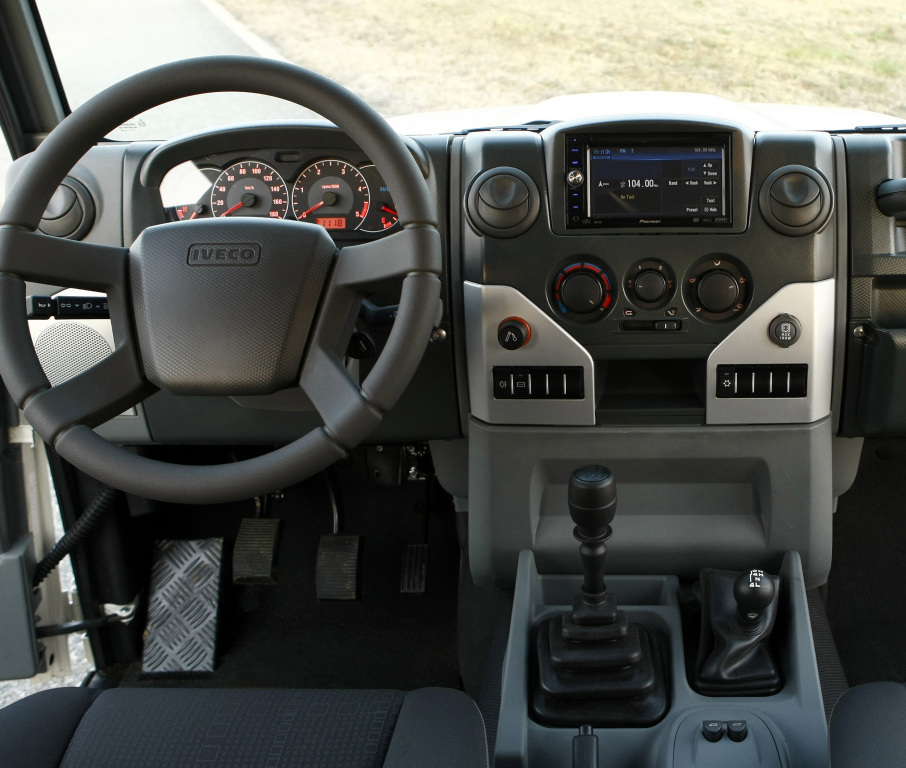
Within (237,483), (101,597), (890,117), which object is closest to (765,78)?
(890,117)

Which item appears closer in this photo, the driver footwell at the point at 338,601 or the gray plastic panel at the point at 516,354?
the gray plastic panel at the point at 516,354

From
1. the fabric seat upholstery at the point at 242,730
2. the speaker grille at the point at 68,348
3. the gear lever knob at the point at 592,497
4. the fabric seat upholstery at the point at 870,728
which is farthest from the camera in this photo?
the speaker grille at the point at 68,348

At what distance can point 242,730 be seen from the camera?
3.61 ft

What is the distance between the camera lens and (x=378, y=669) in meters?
2.05

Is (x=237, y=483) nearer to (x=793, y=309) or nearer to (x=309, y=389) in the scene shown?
(x=309, y=389)

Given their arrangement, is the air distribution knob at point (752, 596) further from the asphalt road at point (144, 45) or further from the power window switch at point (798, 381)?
the asphalt road at point (144, 45)

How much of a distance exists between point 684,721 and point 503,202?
2.80 feet

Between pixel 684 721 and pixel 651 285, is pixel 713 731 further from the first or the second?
pixel 651 285

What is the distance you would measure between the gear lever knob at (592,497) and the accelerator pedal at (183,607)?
1.21m

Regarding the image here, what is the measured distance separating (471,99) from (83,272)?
862 mm

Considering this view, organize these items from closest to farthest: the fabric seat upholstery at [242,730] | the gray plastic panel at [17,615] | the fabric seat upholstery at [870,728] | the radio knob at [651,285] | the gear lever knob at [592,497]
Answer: the fabric seat upholstery at [870,728] < the fabric seat upholstery at [242,730] < the gear lever knob at [592,497] < the radio knob at [651,285] < the gray plastic panel at [17,615]

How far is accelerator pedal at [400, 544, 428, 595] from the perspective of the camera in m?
2.10

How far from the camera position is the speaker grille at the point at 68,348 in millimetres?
1563

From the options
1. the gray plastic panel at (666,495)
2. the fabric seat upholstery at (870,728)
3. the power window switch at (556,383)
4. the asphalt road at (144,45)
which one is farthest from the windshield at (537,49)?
the fabric seat upholstery at (870,728)
